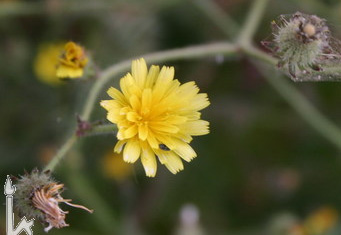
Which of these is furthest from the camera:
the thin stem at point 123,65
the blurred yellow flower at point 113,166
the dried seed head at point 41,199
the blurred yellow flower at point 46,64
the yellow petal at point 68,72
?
the blurred yellow flower at point 113,166

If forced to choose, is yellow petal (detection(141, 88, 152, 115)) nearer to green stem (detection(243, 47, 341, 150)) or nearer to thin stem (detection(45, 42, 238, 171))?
thin stem (detection(45, 42, 238, 171))

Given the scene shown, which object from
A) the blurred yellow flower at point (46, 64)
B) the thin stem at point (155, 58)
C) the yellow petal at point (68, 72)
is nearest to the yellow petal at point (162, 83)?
the thin stem at point (155, 58)

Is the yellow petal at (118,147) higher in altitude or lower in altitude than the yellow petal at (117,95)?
lower

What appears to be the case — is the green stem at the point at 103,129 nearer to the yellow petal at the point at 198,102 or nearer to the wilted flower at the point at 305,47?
the yellow petal at the point at 198,102

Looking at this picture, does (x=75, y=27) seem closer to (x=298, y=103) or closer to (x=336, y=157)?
(x=298, y=103)

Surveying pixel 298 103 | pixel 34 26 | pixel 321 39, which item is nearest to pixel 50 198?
pixel 321 39

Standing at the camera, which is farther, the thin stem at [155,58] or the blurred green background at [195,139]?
the blurred green background at [195,139]

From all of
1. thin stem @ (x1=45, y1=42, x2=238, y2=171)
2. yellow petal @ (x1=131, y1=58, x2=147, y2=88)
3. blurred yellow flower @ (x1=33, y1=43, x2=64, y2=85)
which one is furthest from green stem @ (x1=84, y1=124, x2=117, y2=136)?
blurred yellow flower @ (x1=33, y1=43, x2=64, y2=85)
